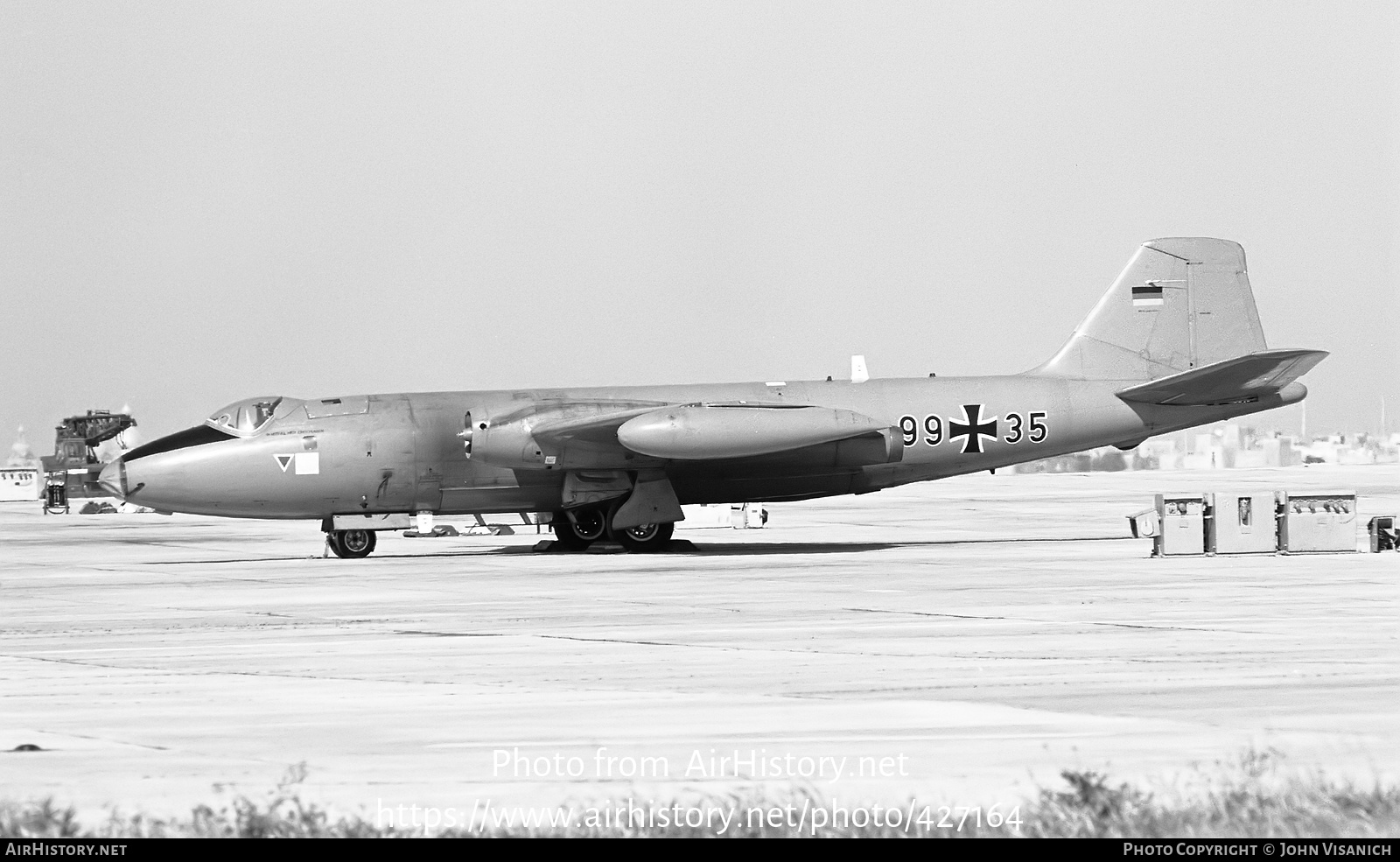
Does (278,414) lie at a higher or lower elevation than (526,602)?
higher

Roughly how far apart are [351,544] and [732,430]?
22.5ft

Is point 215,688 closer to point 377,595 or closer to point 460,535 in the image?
point 377,595

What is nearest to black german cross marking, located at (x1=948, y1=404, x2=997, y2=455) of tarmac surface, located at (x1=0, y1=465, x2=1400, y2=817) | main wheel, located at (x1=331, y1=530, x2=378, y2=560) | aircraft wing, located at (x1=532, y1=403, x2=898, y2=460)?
aircraft wing, located at (x1=532, y1=403, x2=898, y2=460)

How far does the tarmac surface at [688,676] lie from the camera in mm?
8359

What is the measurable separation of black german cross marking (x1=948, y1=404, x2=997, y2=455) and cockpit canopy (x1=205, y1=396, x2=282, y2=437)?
11.1m

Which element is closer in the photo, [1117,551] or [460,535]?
[1117,551]

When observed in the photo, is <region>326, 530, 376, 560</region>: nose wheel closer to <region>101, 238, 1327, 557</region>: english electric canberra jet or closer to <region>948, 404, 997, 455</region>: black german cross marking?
<region>101, 238, 1327, 557</region>: english electric canberra jet

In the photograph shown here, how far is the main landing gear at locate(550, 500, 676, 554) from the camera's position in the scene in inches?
1128

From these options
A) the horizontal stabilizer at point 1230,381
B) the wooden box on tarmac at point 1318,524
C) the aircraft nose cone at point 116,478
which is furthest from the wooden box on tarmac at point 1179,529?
the aircraft nose cone at point 116,478

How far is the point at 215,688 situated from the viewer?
38.7 feet
